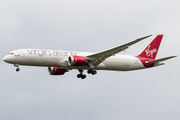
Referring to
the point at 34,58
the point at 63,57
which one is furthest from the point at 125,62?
the point at 34,58

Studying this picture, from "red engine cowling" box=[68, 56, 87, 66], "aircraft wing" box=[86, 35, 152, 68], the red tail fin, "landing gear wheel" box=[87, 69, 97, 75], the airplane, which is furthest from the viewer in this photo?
the red tail fin

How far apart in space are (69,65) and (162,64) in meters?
17.1

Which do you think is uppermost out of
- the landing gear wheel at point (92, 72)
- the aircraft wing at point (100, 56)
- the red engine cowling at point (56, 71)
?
the aircraft wing at point (100, 56)

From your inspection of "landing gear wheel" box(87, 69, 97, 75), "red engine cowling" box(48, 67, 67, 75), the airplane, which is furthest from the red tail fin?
"red engine cowling" box(48, 67, 67, 75)

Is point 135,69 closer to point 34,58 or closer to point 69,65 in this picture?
point 69,65

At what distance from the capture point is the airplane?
56.0 m

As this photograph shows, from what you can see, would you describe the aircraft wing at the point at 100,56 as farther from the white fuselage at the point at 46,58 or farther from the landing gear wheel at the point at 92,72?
the landing gear wheel at the point at 92,72

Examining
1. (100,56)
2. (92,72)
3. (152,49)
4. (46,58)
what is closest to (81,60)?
(100,56)

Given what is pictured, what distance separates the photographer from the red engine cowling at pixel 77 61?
5670 cm

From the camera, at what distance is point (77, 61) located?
5697 centimetres

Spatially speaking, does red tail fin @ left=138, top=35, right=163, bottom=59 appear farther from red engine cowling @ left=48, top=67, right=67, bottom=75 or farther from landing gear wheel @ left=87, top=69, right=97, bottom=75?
red engine cowling @ left=48, top=67, right=67, bottom=75

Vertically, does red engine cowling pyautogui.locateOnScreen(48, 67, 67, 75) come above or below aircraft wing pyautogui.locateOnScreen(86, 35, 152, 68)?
below

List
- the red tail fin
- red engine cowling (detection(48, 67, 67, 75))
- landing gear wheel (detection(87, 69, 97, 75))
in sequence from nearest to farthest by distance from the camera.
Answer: landing gear wheel (detection(87, 69, 97, 75)), red engine cowling (detection(48, 67, 67, 75)), the red tail fin

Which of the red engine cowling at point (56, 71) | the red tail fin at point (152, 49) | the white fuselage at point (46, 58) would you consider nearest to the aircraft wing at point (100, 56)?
the white fuselage at point (46, 58)
